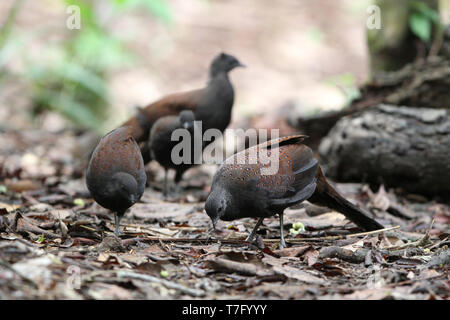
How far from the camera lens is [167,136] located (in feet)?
22.2

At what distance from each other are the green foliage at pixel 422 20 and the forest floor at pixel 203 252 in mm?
2421

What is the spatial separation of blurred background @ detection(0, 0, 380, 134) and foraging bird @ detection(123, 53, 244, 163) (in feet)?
9.76

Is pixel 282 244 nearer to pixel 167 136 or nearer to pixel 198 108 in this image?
pixel 167 136

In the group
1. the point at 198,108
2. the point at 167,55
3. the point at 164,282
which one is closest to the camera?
the point at 164,282

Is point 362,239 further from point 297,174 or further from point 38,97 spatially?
point 38,97

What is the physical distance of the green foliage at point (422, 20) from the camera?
7447mm

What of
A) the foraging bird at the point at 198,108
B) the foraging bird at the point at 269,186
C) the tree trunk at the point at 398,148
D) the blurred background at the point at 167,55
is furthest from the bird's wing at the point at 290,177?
the blurred background at the point at 167,55

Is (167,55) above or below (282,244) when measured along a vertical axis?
above

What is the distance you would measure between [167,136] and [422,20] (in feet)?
12.5

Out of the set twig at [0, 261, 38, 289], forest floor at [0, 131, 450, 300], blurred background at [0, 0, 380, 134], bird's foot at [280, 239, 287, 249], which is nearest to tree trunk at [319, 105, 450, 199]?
forest floor at [0, 131, 450, 300]

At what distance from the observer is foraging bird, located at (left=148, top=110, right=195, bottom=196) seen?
265 inches

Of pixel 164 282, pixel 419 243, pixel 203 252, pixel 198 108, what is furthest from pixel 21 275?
pixel 198 108

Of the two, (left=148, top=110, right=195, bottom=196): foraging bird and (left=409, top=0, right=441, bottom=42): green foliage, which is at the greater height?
(left=409, top=0, right=441, bottom=42): green foliage

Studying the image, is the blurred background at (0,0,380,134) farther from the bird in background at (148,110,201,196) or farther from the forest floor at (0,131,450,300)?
the forest floor at (0,131,450,300)
